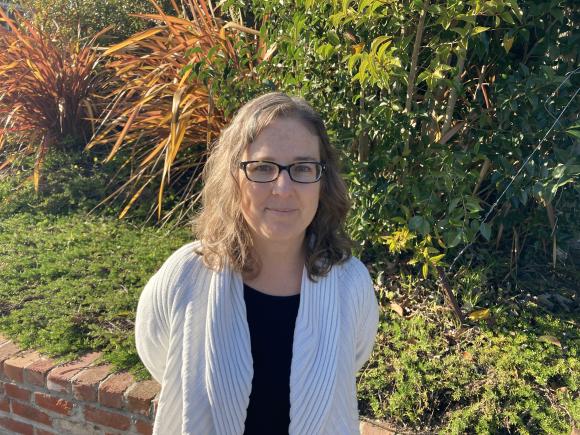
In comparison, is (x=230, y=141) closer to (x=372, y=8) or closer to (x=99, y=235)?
(x=372, y=8)

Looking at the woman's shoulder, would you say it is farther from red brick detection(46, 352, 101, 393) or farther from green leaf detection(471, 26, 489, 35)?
green leaf detection(471, 26, 489, 35)

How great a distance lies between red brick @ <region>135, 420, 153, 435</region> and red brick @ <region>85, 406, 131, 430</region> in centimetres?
6

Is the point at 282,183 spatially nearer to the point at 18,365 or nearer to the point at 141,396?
the point at 141,396

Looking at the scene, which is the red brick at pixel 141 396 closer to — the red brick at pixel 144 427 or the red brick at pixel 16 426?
the red brick at pixel 144 427

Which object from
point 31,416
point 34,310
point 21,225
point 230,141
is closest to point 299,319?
point 230,141

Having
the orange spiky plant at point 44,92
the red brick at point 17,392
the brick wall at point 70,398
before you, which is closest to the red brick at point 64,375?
the brick wall at point 70,398

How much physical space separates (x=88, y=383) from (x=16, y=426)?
0.72 metres

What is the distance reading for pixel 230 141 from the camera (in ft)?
6.11

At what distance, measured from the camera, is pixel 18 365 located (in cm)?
286

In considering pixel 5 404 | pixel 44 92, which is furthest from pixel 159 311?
pixel 44 92

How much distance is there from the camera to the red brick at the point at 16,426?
2952 millimetres

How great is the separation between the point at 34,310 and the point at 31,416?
2.34 ft

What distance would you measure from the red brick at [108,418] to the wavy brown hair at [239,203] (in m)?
1.13

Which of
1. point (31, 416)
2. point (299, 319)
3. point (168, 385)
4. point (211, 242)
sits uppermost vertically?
point (211, 242)
